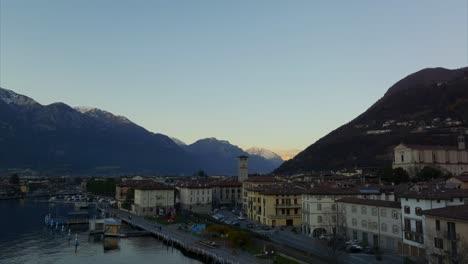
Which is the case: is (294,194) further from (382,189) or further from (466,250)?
(466,250)

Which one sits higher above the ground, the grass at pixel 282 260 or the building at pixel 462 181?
the building at pixel 462 181

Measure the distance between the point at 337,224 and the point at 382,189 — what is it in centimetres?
1081

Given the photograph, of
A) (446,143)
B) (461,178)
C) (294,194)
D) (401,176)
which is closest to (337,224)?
(294,194)

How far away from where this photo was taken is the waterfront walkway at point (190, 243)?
176 feet

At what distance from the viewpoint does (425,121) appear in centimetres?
19238

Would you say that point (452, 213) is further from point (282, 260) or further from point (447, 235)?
point (282, 260)

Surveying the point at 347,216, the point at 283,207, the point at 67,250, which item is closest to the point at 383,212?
the point at 347,216

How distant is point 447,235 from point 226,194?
99.4 meters

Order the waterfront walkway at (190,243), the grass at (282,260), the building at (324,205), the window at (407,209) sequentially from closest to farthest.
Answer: the grass at (282,260)
the window at (407,209)
the waterfront walkway at (190,243)
the building at (324,205)

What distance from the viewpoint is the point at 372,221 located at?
5891cm

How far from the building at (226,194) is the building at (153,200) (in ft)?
67.3

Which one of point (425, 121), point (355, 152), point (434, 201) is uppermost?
point (425, 121)

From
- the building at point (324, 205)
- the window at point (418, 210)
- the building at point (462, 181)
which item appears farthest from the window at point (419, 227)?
the building at point (462, 181)

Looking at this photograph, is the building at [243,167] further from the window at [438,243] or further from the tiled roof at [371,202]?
the window at [438,243]
